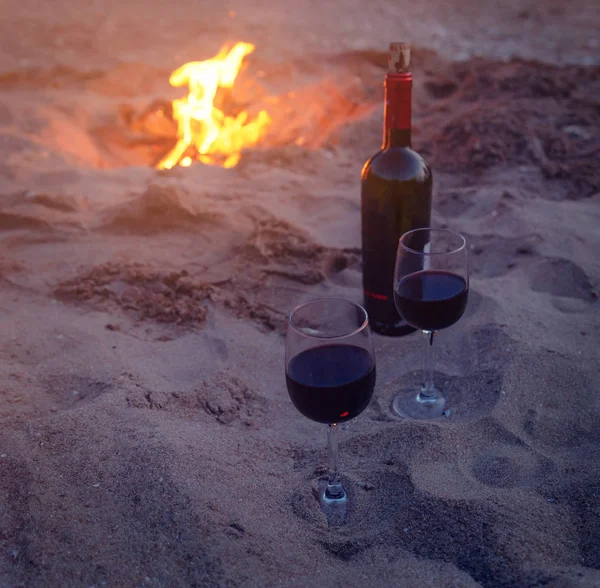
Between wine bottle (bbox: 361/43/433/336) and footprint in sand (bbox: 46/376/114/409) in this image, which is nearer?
footprint in sand (bbox: 46/376/114/409)

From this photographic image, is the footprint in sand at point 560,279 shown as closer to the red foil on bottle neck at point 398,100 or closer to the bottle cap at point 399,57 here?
the red foil on bottle neck at point 398,100

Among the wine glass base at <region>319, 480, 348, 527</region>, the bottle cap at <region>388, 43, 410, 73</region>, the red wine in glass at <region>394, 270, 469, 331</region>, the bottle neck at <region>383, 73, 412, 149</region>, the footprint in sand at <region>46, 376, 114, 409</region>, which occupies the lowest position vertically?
the wine glass base at <region>319, 480, 348, 527</region>

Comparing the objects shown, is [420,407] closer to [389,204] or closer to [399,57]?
[389,204]

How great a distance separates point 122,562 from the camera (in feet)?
5.57

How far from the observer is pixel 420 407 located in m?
2.49

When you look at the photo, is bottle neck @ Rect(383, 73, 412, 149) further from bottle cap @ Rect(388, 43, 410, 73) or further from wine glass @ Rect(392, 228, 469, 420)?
wine glass @ Rect(392, 228, 469, 420)

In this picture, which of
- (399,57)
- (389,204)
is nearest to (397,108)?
(399,57)

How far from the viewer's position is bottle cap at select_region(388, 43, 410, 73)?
244 centimetres

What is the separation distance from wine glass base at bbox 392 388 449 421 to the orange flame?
11.7ft

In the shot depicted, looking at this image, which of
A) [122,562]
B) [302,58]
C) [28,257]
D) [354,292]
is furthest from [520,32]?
[122,562]

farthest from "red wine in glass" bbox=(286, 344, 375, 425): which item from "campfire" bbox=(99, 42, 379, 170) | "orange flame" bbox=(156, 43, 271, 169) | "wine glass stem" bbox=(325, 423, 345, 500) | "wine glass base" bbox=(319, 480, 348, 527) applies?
"campfire" bbox=(99, 42, 379, 170)

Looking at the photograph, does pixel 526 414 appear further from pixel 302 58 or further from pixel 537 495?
pixel 302 58

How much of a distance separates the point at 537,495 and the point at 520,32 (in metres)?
9.61

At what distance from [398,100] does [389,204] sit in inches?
19.4
